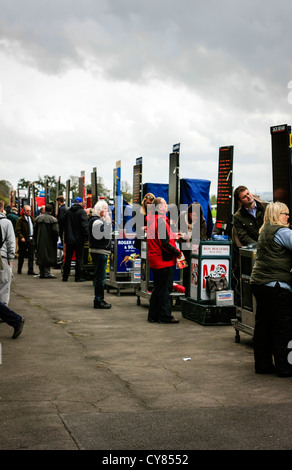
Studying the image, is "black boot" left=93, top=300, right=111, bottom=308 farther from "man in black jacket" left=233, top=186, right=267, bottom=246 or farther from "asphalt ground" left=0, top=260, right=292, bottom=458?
"man in black jacket" left=233, top=186, right=267, bottom=246

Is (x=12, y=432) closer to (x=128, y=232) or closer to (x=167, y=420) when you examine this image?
(x=167, y=420)

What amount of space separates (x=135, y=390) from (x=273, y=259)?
2.05 meters

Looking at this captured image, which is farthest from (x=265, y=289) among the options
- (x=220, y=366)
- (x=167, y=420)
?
(x=167, y=420)

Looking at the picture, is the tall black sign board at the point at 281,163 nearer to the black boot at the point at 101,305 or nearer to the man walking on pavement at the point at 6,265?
the man walking on pavement at the point at 6,265

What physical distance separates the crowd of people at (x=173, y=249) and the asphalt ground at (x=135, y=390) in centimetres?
34

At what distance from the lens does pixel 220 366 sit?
7.66 metres

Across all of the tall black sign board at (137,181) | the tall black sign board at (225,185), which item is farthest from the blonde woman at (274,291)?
the tall black sign board at (137,181)

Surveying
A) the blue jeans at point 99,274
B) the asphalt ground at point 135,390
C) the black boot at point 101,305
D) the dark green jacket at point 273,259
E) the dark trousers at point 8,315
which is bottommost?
the asphalt ground at point 135,390

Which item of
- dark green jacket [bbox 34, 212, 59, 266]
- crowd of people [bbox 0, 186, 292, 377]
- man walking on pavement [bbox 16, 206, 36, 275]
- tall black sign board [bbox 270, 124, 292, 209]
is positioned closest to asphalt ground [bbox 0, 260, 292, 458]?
crowd of people [bbox 0, 186, 292, 377]

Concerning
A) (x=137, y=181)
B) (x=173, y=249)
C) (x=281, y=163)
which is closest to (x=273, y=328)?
(x=281, y=163)

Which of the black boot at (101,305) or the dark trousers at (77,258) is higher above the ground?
the dark trousers at (77,258)

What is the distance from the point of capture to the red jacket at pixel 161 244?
10.6 meters

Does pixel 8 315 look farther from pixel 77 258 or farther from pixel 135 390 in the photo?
pixel 77 258

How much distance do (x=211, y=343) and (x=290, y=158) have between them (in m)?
2.74
